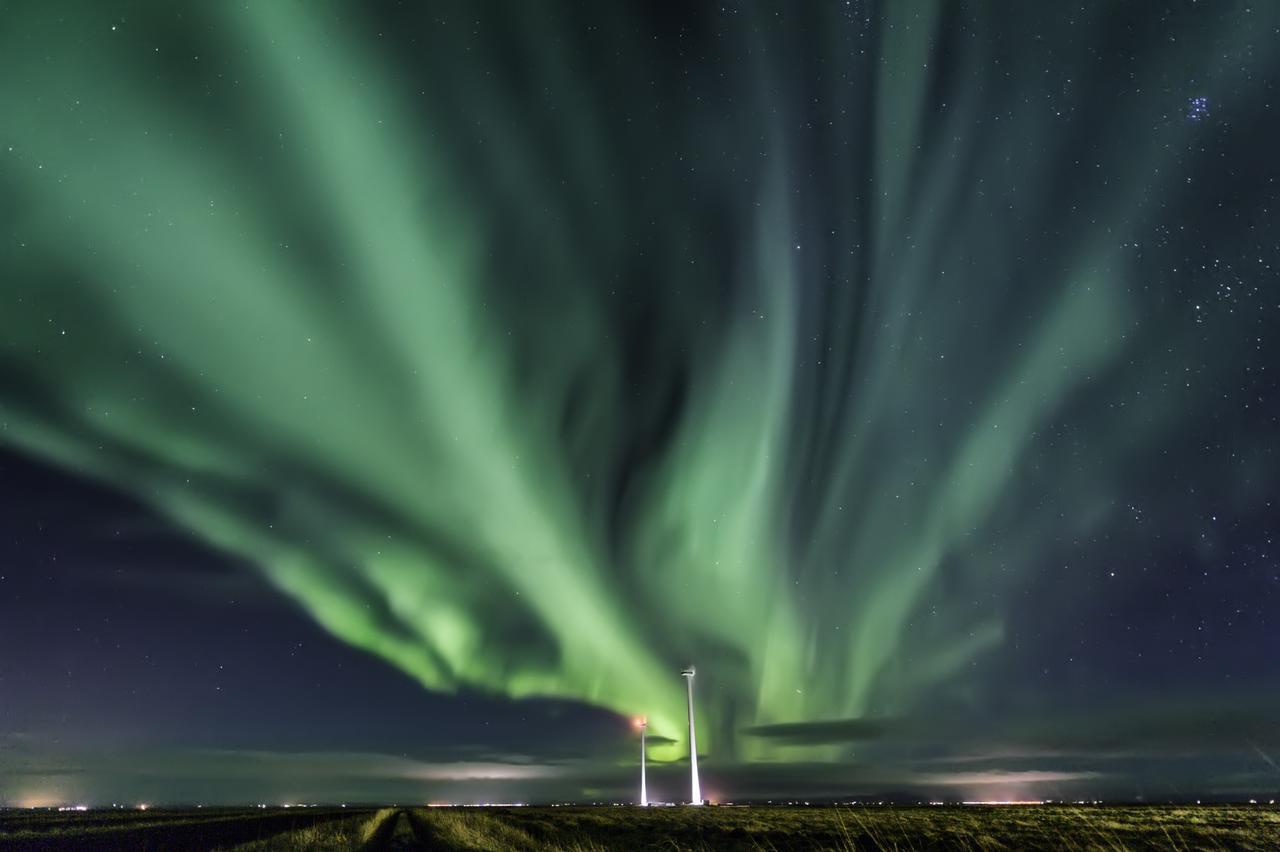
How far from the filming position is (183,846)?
3862cm

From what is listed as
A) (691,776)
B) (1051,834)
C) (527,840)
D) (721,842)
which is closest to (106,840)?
(527,840)

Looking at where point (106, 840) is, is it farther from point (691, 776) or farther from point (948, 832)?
point (691, 776)

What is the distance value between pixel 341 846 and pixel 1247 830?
45462mm

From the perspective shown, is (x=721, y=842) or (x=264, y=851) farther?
(x=721, y=842)

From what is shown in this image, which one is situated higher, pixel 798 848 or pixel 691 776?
pixel 691 776

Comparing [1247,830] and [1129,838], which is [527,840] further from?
[1247,830]

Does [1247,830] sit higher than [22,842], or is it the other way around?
[22,842]

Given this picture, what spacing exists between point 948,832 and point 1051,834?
5.07 meters

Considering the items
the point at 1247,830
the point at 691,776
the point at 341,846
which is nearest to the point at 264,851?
the point at 341,846

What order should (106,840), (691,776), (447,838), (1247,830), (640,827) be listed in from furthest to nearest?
(691,776)
(640,827)
(106,840)
(1247,830)
(447,838)

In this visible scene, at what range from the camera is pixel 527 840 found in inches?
1448

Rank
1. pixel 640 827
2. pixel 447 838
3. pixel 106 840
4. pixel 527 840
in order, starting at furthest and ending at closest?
pixel 640 827 → pixel 106 840 → pixel 447 838 → pixel 527 840

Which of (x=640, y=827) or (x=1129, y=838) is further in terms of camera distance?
(x=640, y=827)

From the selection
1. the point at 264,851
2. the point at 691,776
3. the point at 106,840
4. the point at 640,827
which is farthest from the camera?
the point at 691,776
